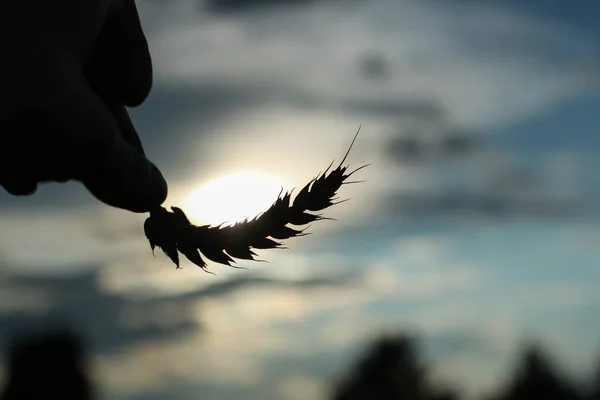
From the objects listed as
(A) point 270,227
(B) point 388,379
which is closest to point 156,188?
(A) point 270,227

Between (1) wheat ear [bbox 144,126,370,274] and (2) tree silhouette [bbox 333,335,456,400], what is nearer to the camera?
(1) wheat ear [bbox 144,126,370,274]

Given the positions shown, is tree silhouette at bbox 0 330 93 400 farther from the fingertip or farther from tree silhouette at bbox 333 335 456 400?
the fingertip

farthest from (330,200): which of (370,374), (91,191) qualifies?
(370,374)

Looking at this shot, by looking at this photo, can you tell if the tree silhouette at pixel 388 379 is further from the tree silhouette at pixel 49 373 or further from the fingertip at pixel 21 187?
the fingertip at pixel 21 187

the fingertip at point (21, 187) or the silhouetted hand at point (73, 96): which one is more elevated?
the silhouetted hand at point (73, 96)

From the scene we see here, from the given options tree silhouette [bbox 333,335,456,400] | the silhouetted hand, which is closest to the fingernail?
the silhouetted hand

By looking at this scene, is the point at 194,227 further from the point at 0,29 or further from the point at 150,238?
the point at 0,29

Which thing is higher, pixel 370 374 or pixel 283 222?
pixel 370 374

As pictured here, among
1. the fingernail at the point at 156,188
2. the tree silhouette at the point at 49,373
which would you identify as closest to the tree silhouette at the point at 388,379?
the tree silhouette at the point at 49,373

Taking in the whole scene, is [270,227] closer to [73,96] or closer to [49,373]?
[73,96]
